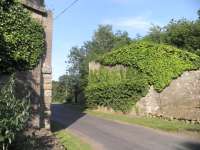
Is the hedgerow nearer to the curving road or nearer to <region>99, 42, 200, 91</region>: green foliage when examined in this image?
<region>99, 42, 200, 91</region>: green foliage

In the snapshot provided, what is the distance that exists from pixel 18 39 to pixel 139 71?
62.2 feet

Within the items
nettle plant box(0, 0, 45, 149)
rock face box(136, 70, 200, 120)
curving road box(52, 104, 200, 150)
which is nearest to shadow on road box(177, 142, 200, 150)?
curving road box(52, 104, 200, 150)

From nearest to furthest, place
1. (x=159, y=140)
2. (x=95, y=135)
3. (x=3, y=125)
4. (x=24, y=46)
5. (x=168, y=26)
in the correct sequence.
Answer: (x=3, y=125) < (x=24, y=46) < (x=159, y=140) < (x=95, y=135) < (x=168, y=26)

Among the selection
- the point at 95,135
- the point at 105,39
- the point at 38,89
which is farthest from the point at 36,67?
the point at 105,39

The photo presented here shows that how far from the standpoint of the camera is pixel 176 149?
16.1 metres

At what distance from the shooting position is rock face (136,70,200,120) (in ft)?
102

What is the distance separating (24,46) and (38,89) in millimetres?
2458

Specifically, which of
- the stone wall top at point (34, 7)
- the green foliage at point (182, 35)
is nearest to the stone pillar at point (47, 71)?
the stone wall top at point (34, 7)

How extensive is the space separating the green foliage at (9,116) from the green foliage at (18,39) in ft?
15.2

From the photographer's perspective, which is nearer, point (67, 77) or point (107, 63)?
point (107, 63)

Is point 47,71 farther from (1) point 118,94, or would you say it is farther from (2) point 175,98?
(1) point 118,94

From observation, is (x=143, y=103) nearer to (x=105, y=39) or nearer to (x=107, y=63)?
(x=107, y=63)

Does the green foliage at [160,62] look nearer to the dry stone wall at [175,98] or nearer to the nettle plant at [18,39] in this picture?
the dry stone wall at [175,98]

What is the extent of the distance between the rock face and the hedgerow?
0.45 metres
